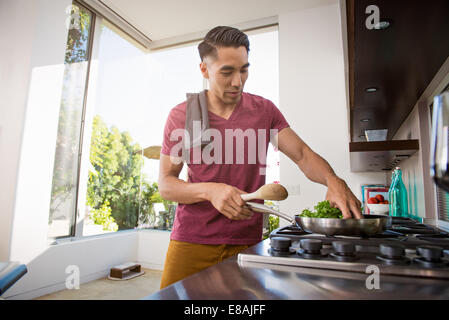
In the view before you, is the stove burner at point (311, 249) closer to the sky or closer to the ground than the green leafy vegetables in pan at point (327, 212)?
closer to the ground

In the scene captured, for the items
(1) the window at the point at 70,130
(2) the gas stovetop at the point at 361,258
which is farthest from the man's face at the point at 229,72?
(1) the window at the point at 70,130

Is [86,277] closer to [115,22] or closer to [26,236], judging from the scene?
[26,236]

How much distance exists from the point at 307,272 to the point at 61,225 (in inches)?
121

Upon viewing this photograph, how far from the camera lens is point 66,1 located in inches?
119

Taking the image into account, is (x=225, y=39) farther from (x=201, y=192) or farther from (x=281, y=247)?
(x=281, y=247)

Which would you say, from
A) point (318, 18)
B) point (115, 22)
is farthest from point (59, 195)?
point (318, 18)

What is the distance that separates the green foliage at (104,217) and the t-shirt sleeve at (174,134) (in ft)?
8.31

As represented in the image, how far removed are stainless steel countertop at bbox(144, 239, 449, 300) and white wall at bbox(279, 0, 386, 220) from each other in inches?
102

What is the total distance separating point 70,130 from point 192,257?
2.57 meters

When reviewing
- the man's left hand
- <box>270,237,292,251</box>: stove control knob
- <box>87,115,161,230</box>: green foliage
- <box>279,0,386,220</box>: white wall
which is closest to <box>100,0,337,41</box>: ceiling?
<box>279,0,386,220</box>: white wall

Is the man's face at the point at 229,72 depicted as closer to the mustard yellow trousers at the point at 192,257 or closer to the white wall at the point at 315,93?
the mustard yellow trousers at the point at 192,257

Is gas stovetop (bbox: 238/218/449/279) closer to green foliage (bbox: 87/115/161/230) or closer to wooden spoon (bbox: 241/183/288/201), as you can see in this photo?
wooden spoon (bbox: 241/183/288/201)

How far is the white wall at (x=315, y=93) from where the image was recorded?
118 inches

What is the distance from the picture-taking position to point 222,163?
1.25m
